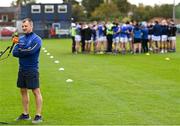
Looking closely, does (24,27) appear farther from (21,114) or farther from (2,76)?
(2,76)

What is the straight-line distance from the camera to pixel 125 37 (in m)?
31.2

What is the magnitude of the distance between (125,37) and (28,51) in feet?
69.8

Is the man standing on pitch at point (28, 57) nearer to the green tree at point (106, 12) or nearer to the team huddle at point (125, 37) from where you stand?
the team huddle at point (125, 37)

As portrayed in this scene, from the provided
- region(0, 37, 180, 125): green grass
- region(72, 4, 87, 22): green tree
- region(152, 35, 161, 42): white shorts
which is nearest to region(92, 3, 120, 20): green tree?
region(72, 4, 87, 22): green tree

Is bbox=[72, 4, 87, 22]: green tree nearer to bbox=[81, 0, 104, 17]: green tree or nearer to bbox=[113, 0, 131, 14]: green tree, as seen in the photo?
bbox=[81, 0, 104, 17]: green tree

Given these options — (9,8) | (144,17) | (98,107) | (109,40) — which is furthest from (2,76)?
(9,8)

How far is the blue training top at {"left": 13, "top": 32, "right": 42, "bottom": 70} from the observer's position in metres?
10.2

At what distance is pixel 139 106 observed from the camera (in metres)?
12.2

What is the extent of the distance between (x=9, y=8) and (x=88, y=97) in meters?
127

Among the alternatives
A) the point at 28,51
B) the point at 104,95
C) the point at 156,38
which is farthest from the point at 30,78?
the point at 156,38

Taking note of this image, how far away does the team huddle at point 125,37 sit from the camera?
102ft

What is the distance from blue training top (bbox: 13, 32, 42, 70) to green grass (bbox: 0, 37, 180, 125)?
1110 mm

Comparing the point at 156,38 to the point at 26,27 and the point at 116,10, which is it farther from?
the point at 116,10

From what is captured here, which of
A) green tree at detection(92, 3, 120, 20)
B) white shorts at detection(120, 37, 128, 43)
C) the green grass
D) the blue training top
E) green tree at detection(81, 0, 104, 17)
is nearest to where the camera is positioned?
the blue training top
